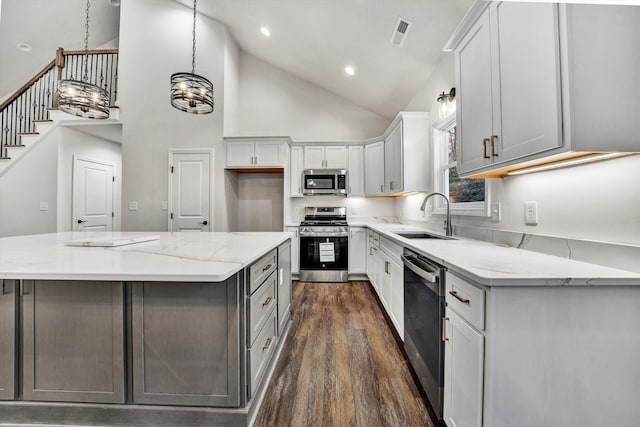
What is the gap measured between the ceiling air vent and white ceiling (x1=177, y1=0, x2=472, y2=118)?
0.04 m

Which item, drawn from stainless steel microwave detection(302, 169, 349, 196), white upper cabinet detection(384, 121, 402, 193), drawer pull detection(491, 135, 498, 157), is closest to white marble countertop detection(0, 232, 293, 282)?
drawer pull detection(491, 135, 498, 157)

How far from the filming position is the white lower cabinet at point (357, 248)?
4324mm

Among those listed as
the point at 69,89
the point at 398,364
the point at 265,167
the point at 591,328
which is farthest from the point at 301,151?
the point at 591,328

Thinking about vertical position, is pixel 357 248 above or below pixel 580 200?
below

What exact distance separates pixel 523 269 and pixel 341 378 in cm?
134

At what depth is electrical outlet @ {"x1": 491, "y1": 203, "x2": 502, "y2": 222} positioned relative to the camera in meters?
2.08

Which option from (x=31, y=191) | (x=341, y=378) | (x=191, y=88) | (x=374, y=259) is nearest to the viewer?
(x=341, y=378)

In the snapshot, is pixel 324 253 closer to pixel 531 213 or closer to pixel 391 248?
pixel 391 248

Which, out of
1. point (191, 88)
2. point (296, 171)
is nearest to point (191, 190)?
point (296, 171)

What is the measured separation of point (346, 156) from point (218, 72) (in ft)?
7.67

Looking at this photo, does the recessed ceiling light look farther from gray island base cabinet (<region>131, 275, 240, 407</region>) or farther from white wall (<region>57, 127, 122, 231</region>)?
gray island base cabinet (<region>131, 275, 240, 407</region>)

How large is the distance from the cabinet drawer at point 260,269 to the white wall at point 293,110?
344 cm

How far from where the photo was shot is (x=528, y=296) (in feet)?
3.70

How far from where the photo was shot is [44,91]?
4.82 metres
